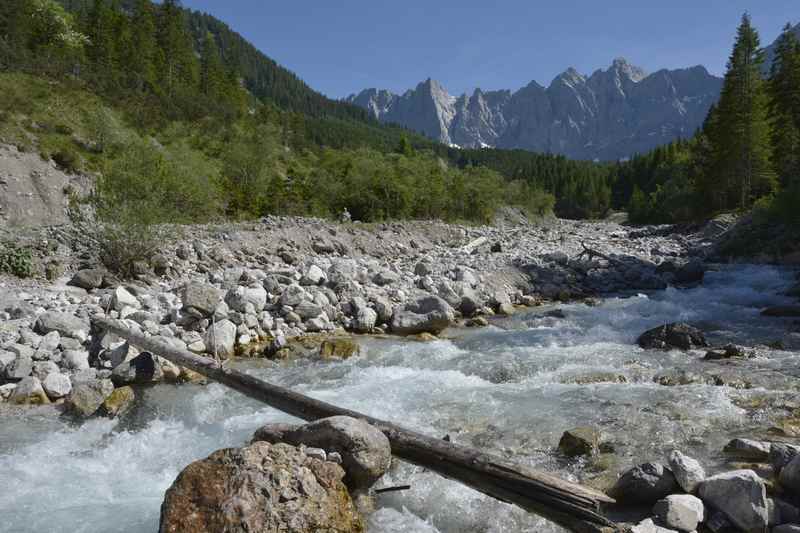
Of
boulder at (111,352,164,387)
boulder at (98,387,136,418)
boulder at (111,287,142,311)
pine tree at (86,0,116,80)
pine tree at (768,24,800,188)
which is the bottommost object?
boulder at (98,387,136,418)

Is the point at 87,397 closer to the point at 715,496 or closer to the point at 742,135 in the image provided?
the point at 715,496

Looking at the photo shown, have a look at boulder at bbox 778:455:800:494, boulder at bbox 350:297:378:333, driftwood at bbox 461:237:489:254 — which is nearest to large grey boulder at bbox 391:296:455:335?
boulder at bbox 350:297:378:333

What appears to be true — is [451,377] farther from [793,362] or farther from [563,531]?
[793,362]

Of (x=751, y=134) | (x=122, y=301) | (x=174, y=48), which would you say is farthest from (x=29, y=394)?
(x=174, y=48)

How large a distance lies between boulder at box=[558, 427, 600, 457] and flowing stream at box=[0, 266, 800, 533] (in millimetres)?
213

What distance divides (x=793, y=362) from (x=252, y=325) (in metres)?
10.9

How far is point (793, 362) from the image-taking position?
9.06 metres

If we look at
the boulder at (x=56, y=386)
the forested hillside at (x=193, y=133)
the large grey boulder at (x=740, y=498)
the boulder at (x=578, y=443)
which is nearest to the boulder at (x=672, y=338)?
the boulder at (x=578, y=443)

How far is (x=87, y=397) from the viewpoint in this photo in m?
7.19

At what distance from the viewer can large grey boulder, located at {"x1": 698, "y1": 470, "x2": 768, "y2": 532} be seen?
12.9 ft

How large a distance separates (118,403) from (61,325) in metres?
3.28

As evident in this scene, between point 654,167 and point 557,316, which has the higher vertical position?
point 654,167

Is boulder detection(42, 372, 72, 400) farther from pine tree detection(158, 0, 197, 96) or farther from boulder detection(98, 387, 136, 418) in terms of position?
pine tree detection(158, 0, 197, 96)

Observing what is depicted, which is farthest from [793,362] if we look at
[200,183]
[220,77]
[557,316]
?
[220,77]
